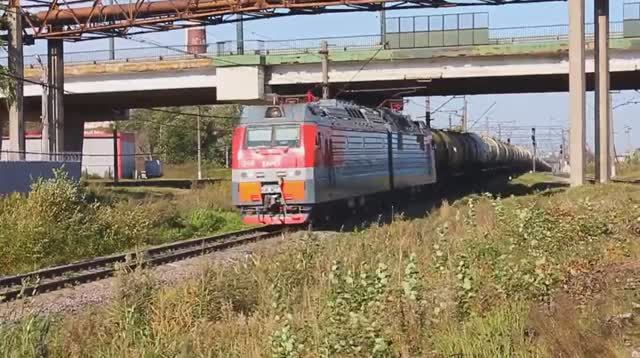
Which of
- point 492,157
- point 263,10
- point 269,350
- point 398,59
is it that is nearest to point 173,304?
point 269,350

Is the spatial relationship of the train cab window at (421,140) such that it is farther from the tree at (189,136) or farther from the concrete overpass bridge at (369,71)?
the tree at (189,136)

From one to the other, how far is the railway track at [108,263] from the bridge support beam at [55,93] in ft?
62.0

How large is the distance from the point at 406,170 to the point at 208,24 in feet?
35.3

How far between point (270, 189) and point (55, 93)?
2128 centimetres

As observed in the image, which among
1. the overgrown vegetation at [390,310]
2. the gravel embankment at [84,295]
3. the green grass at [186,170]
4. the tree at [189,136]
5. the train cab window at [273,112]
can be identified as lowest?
the gravel embankment at [84,295]

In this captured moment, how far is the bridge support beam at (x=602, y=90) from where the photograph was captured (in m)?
33.1

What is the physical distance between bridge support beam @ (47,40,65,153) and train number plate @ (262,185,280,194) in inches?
785

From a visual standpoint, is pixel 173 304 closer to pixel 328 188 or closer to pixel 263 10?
pixel 328 188

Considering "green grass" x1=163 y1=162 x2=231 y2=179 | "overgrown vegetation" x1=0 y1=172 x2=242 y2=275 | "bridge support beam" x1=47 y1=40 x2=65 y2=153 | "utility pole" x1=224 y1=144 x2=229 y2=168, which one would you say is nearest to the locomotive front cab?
"overgrown vegetation" x1=0 y1=172 x2=242 y2=275

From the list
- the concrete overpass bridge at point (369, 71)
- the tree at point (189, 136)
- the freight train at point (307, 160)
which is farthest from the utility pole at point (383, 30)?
the tree at point (189, 136)

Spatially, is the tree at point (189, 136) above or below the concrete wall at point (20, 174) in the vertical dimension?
above

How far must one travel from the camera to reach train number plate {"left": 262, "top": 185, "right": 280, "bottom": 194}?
21.3m

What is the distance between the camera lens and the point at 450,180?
1704 inches

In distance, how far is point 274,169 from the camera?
840 inches
